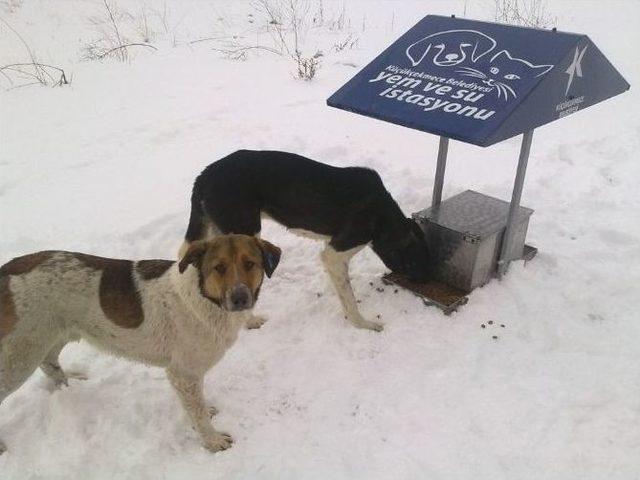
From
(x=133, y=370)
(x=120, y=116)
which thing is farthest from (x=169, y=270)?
(x=120, y=116)

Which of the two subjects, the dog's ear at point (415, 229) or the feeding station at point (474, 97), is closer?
the feeding station at point (474, 97)

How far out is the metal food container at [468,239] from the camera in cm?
411

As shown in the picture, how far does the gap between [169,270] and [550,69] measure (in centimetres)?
278

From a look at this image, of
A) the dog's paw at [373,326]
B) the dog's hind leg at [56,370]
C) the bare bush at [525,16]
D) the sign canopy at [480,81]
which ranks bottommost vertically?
the dog's paw at [373,326]

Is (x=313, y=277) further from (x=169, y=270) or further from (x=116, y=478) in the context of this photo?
(x=116, y=478)

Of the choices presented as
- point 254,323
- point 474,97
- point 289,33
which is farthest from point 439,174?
point 289,33

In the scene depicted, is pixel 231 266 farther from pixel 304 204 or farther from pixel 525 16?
pixel 525 16

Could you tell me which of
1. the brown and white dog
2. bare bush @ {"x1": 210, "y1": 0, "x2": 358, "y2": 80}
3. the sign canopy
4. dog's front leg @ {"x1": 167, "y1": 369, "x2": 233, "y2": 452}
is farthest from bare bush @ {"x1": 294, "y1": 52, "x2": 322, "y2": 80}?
dog's front leg @ {"x1": 167, "y1": 369, "x2": 233, "y2": 452}

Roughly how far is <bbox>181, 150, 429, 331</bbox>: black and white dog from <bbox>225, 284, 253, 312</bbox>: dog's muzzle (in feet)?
4.31

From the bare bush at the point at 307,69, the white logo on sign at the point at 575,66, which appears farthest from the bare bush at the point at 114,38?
the white logo on sign at the point at 575,66

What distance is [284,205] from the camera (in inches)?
155

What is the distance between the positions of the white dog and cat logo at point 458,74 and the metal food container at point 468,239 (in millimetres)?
1139

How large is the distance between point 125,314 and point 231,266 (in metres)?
0.77

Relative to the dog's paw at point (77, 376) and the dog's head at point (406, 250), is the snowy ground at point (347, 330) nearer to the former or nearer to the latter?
the dog's paw at point (77, 376)
